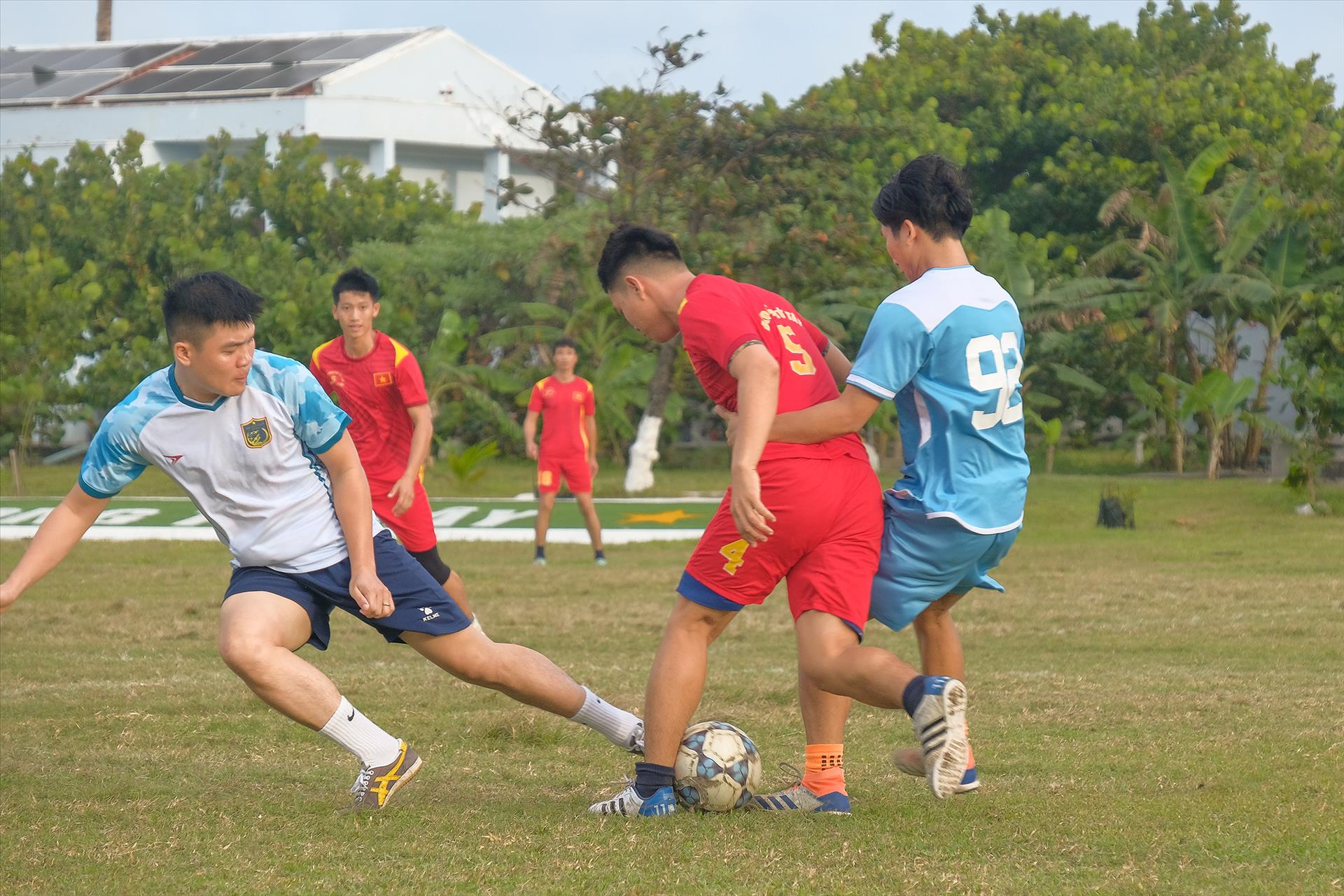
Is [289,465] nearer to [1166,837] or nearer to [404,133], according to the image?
[1166,837]

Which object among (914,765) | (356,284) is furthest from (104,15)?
(914,765)

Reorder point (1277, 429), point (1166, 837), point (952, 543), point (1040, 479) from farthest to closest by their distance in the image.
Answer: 1. point (1040, 479)
2. point (1277, 429)
3. point (952, 543)
4. point (1166, 837)

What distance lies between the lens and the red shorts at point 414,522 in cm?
819

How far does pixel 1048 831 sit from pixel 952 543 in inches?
34.6

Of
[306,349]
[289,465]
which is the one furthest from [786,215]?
[289,465]

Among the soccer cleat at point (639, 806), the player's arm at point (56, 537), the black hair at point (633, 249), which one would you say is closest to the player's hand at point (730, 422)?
the black hair at point (633, 249)

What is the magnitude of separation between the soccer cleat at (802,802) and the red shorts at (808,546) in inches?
22.1

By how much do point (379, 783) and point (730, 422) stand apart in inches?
62.5

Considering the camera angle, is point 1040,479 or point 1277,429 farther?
point 1040,479

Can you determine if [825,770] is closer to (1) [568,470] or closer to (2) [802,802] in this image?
(2) [802,802]

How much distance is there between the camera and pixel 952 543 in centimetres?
463

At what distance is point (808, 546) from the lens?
15.3ft

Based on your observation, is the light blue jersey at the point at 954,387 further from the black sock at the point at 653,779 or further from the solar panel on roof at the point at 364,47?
the solar panel on roof at the point at 364,47

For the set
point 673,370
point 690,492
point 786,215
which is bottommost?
point 690,492
